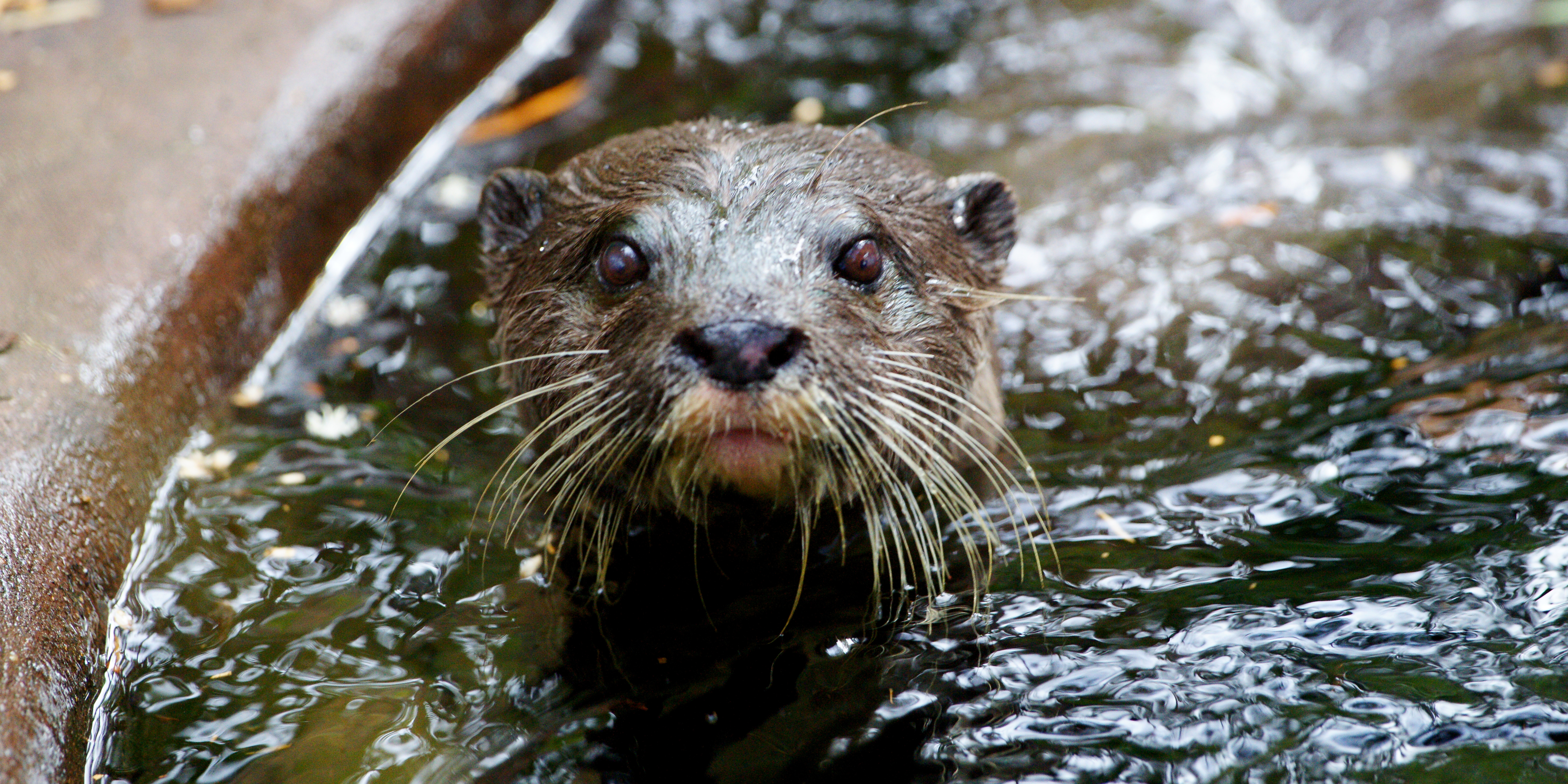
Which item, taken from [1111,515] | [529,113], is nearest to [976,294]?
[1111,515]

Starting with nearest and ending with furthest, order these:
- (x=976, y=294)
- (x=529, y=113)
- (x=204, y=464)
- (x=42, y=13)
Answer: (x=976, y=294), (x=204, y=464), (x=42, y=13), (x=529, y=113)

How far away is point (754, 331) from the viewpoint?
9.87 ft

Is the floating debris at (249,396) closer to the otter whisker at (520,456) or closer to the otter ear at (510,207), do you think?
the otter whisker at (520,456)

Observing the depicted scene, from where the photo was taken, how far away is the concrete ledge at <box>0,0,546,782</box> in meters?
3.95

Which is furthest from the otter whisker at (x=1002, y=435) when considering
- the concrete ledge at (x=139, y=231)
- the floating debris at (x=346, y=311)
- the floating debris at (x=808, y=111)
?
the floating debris at (x=346, y=311)

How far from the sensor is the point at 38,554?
12.9 ft

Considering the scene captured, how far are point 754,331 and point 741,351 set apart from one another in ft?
0.18

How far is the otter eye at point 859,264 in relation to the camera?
353cm

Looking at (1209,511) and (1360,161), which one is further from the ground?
(1360,161)

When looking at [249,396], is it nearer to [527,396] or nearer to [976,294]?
[527,396]

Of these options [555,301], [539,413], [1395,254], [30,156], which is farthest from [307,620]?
[1395,254]

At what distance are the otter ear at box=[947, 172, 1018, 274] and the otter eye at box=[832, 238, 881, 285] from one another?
1.91 ft

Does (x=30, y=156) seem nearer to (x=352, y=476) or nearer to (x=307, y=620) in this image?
(x=352, y=476)

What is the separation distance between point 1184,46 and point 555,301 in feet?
A: 14.4
